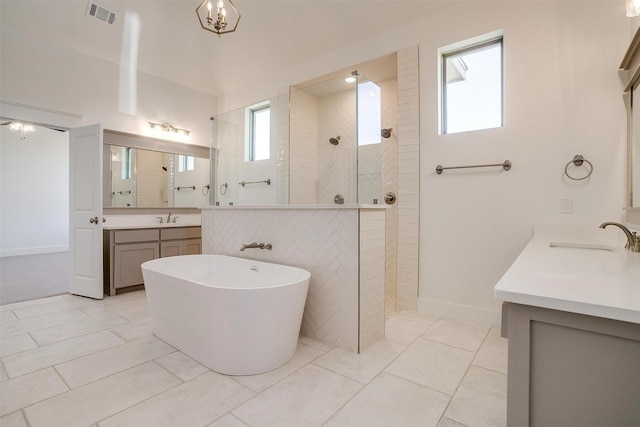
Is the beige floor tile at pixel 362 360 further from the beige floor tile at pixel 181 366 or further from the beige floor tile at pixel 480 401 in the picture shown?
the beige floor tile at pixel 181 366

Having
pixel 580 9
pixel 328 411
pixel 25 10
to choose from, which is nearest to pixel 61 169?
pixel 25 10

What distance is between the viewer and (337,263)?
225cm

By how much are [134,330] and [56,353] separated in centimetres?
51

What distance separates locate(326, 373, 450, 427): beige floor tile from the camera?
1.45 metres

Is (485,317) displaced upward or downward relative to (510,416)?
downward

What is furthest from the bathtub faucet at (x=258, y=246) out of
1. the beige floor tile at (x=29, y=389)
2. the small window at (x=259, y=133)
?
the small window at (x=259, y=133)

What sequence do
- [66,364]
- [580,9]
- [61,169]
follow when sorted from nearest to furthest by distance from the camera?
1. [66,364]
2. [580,9]
3. [61,169]

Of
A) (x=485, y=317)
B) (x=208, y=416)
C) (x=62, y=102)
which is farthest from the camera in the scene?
(x=62, y=102)

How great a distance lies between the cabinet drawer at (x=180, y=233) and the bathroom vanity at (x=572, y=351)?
4137mm

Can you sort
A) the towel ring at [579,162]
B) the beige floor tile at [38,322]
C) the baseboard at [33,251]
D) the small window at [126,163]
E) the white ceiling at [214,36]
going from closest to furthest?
the towel ring at [579,162] → the beige floor tile at [38,322] → the white ceiling at [214,36] → the small window at [126,163] → the baseboard at [33,251]

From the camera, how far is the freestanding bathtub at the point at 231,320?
1.81 m

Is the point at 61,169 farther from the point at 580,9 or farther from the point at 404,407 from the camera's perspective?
the point at 580,9

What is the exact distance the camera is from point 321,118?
3.38m

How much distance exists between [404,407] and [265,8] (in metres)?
3.78
